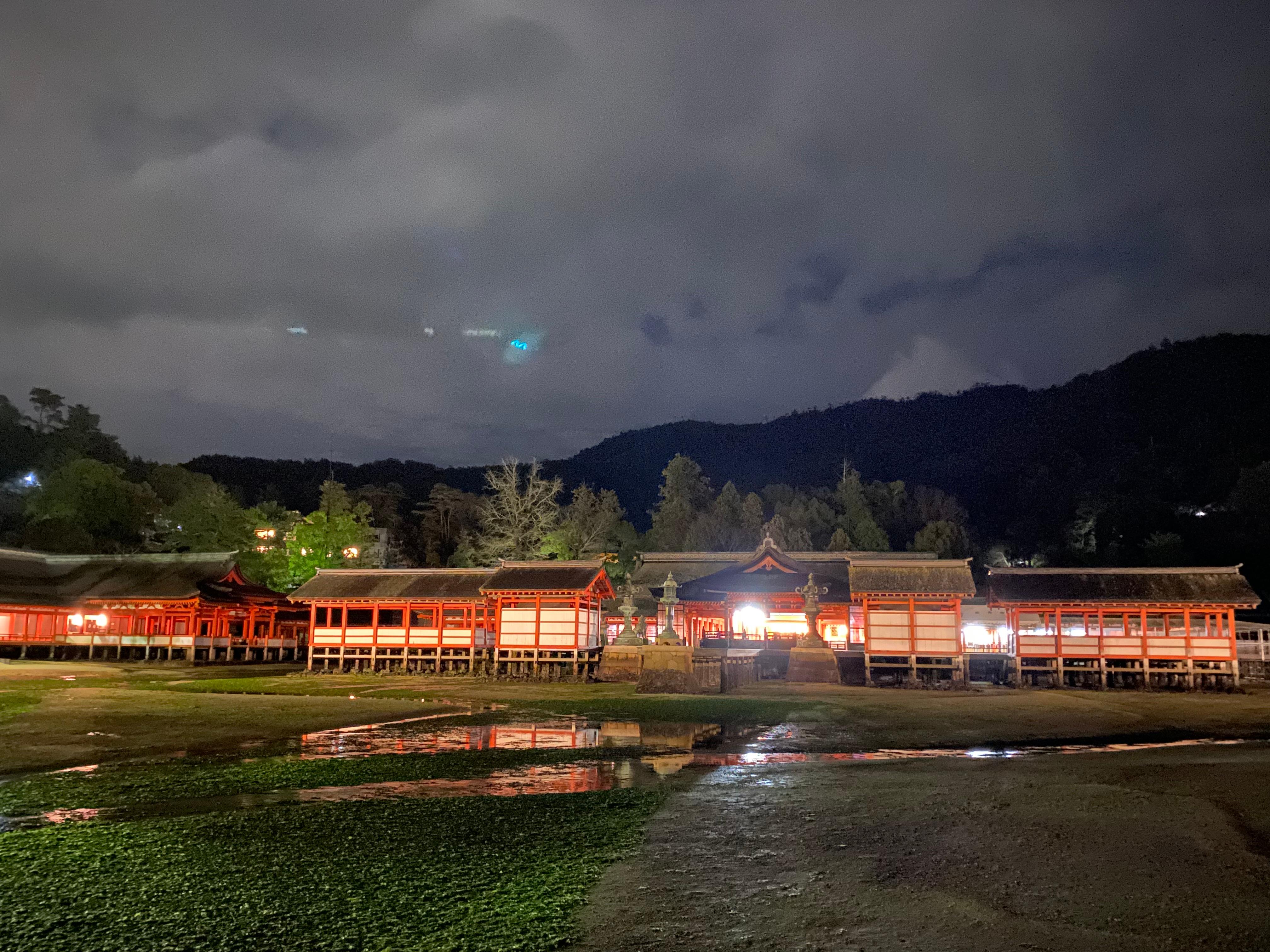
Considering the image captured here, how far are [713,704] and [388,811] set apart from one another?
13584 millimetres

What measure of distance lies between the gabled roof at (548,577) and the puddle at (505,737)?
55.2ft

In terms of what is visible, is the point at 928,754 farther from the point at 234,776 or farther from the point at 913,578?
the point at 913,578

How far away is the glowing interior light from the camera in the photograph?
134 feet

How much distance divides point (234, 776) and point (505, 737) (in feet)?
18.1

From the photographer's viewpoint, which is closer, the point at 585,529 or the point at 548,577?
the point at 548,577

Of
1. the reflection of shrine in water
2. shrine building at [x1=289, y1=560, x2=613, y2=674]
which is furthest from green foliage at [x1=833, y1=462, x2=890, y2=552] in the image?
the reflection of shrine in water

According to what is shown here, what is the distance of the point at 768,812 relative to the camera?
8.89 meters

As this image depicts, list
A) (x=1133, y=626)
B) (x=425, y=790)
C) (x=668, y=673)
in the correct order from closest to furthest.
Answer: (x=425, y=790) < (x=668, y=673) < (x=1133, y=626)

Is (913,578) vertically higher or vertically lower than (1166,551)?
lower

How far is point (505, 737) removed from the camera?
1538 centimetres

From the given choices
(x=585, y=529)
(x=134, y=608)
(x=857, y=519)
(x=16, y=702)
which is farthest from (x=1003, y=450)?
(x=16, y=702)

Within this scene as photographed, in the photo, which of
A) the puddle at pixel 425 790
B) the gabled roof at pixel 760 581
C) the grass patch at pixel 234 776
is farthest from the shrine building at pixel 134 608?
the puddle at pixel 425 790

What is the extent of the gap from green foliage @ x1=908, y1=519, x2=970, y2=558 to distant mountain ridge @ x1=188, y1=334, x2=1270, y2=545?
15.4 meters

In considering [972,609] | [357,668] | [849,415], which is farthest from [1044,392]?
[357,668]
